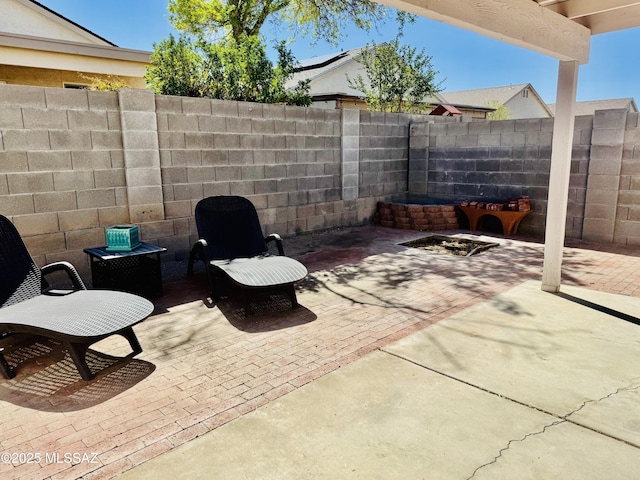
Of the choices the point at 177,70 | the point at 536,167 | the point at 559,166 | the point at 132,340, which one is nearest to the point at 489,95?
the point at 536,167

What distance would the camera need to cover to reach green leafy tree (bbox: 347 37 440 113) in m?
16.2

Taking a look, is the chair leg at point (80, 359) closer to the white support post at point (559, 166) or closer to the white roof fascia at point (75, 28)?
the white support post at point (559, 166)

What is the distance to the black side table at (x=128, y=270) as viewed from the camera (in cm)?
498

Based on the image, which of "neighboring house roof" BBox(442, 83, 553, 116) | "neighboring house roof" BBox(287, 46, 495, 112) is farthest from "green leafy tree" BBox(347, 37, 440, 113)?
"neighboring house roof" BBox(442, 83, 553, 116)

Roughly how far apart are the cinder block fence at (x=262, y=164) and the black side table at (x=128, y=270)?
1.97 ft

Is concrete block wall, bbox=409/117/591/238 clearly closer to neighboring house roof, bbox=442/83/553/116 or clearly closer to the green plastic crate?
the green plastic crate

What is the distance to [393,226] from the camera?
369 inches

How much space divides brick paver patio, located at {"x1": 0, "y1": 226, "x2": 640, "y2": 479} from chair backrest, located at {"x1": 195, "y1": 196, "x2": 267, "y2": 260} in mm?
647

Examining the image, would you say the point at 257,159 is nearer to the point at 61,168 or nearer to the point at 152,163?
the point at 152,163

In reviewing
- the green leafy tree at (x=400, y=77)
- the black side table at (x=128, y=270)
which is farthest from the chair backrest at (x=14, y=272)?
the green leafy tree at (x=400, y=77)

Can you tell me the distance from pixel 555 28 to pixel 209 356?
173 inches

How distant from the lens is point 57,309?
3562 millimetres

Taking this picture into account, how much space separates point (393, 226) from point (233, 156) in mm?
3936

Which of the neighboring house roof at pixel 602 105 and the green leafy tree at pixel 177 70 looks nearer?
the green leafy tree at pixel 177 70
